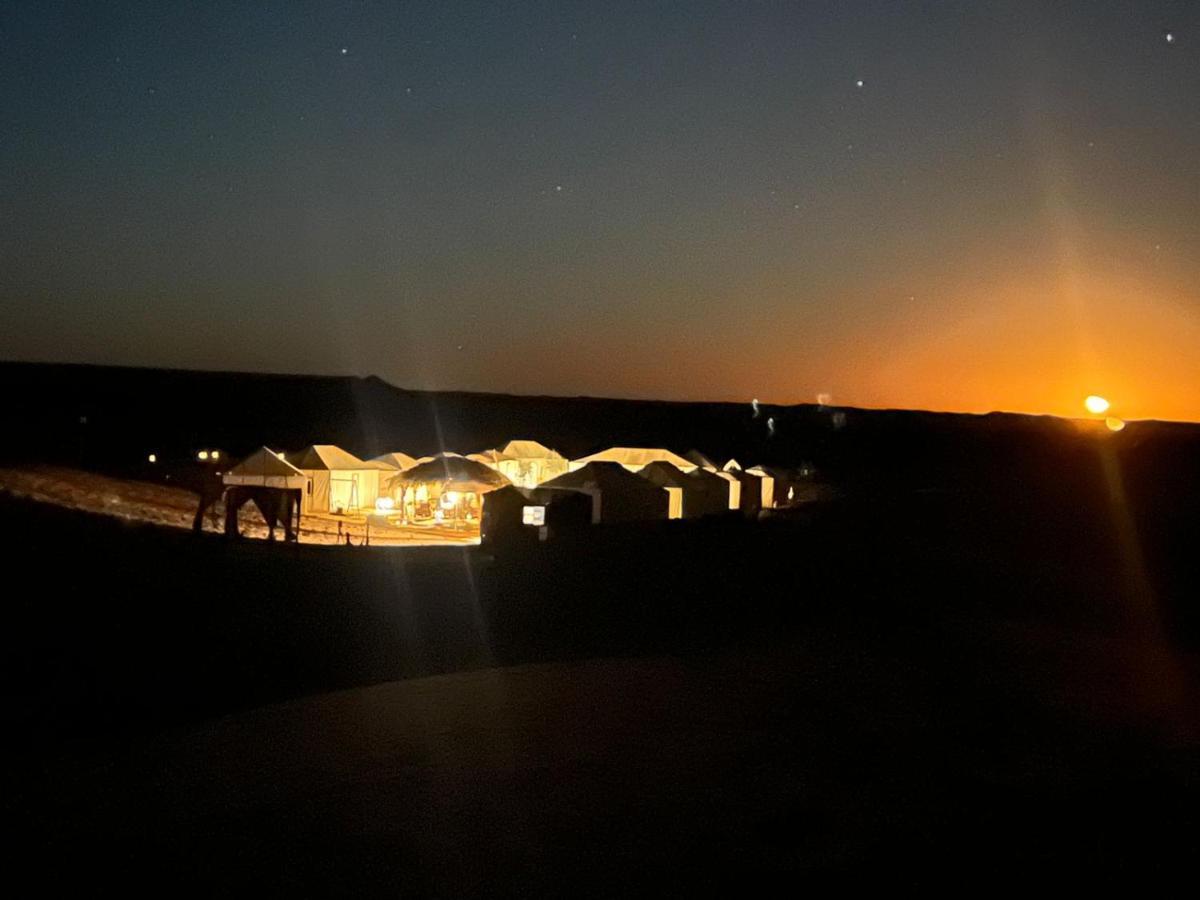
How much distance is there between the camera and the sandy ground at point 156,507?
22781 millimetres

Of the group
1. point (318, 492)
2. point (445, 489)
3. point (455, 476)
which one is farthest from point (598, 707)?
point (318, 492)

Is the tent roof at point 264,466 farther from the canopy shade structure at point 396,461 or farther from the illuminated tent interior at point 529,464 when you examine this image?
the illuminated tent interior at point 529,464

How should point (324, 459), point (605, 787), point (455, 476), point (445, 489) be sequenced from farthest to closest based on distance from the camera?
1. point (324, 459)
2. point (445, 489)
3. point (455, 476)
4. point (605, 787)

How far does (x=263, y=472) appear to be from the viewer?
3291cm

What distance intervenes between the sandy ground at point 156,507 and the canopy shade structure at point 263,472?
2906mm

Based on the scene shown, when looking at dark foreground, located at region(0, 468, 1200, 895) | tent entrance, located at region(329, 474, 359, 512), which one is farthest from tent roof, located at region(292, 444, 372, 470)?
dark foreground, located at region(0, 468, 1200, 895)

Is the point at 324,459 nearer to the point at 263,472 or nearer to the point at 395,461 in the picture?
the point at 263,472

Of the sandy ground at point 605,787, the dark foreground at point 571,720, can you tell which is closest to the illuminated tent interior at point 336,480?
the dark foreground at point 571,720

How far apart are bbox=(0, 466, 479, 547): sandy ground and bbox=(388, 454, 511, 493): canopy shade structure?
185 centimetres

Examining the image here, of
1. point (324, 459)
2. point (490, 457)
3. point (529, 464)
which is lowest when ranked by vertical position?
point (324, 459)

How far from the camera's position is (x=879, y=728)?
8.48m

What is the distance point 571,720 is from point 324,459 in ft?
91.5

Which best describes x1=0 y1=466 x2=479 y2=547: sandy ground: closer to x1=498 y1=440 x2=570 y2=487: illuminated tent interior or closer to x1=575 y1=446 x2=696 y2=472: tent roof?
x1=498 y1=440 x2=570 y2=487: illuminated tent interior

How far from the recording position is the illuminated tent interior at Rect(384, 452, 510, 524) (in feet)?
106
